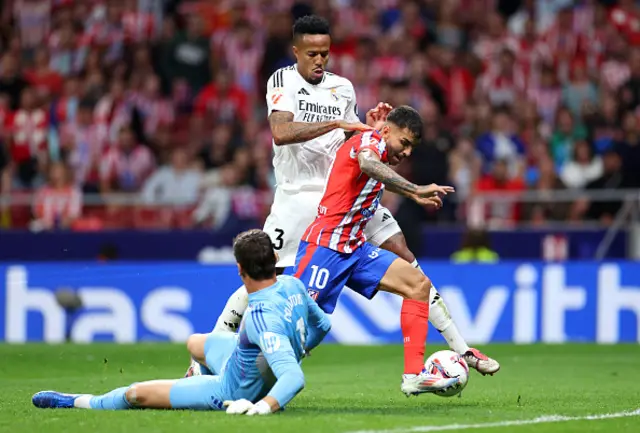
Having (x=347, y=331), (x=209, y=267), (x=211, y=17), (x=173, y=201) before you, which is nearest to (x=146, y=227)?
(x=173, y=201)

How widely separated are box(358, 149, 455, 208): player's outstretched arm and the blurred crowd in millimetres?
8265

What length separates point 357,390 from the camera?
1020 cm

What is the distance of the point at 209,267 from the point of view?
16.7 metres

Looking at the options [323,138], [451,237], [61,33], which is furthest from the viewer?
[61,33]

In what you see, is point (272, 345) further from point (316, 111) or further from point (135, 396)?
point (316, 111)

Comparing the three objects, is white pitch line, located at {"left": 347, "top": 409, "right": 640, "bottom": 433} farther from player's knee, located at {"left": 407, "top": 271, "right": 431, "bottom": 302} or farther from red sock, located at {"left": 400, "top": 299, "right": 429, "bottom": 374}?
player's knee, located at {"left": 407, "top": 271, "right": 431, "bottom": 302}

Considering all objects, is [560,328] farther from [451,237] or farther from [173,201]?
[173,201]

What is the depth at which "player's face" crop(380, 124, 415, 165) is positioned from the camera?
9078 millimetres

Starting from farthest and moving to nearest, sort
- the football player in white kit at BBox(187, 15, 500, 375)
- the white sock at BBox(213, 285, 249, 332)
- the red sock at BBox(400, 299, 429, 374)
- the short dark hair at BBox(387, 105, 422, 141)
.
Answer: the football player in white kit at BBox(187, 15, 500, 375)
the white sock at BBox(213, 285, 249, 332)
the short dark hair at BBox(387, 105, 422, 141)
the red sock at BBox(400, 299, 429, 374)

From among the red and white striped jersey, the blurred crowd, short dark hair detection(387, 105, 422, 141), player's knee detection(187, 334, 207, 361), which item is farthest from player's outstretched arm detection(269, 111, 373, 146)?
the blurred crowd

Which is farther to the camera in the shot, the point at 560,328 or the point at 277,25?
the point at 277,25

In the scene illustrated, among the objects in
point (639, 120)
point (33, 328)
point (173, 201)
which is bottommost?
point (33, 328)

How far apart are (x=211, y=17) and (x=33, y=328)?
7.32 metres

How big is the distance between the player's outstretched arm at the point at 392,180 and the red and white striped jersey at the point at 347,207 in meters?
0.29
